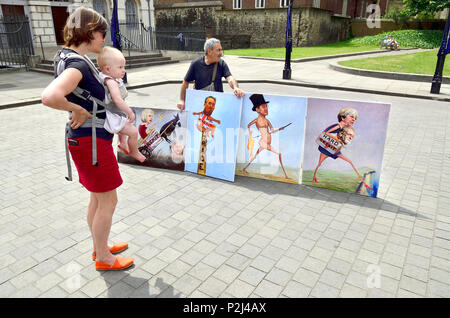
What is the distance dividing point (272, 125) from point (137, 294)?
3143mm

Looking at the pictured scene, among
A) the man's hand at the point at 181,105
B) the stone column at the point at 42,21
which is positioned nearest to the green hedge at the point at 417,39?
the stone column at the point at 42,21

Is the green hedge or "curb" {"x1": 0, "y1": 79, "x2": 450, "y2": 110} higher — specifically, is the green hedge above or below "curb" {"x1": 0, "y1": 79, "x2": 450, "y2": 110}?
above

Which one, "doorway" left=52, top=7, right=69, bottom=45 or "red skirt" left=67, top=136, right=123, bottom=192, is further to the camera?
"doorway" left=52, top=7, right=69, bottom=45

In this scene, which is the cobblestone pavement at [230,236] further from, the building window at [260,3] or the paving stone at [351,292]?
the building window at [260,3]

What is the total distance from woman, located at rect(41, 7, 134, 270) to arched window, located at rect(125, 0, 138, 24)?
29.0m

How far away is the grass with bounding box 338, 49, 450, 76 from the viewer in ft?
55.2

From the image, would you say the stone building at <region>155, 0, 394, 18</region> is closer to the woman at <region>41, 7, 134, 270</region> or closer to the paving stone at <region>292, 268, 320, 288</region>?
the paving stone at <region>292, 268, 320, 288</region>

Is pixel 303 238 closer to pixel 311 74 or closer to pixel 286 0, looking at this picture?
pixel 311 74

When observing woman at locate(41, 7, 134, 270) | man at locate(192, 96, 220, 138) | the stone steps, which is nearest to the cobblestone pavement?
woman at locate(41, 7, 134, 270)

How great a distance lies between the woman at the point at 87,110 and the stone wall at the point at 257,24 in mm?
31185

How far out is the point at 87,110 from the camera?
8.29 feet

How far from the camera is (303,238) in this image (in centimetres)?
374

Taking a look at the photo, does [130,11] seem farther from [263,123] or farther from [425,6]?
[425,6]

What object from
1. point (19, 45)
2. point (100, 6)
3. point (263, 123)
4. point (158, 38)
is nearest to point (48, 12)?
point (100, 6)
